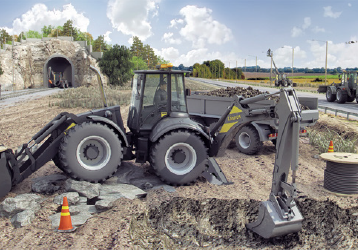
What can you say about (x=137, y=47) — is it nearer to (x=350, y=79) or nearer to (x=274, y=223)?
(x=350, y=79)

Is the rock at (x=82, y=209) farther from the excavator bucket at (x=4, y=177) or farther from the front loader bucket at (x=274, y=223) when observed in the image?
the front loader bucket at (x=274, y=223)

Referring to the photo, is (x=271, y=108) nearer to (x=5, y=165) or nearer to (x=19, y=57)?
(x=5, y=165)

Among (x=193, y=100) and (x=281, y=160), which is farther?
(x=193, y=100)

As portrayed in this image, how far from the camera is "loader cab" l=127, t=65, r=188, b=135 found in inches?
298

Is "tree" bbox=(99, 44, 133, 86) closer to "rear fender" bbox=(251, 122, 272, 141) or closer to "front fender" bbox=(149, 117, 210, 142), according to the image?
"rear fender" bbox=(251, 122, 272, 141)

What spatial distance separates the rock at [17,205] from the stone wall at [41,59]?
3417 centimetres

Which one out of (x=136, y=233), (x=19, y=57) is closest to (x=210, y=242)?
(x=136, y=233)

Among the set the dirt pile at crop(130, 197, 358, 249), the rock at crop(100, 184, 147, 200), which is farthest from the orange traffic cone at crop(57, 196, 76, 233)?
the rock at crop(100, 184, 147, 200)

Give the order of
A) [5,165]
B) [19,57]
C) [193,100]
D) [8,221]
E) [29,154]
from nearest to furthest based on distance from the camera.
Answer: [8,221] < [5,165] < [29,154] < [193,100] < [19,57]

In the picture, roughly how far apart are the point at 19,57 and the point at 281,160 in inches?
1534

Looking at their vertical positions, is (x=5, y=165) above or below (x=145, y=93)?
below

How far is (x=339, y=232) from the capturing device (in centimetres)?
574

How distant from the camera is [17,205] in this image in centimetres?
597

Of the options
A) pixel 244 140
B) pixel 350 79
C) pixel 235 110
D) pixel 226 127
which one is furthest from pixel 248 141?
pixel 350 79
